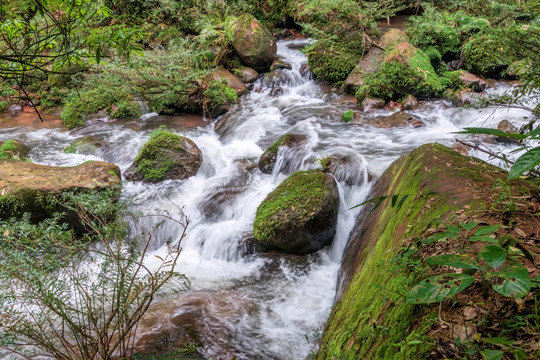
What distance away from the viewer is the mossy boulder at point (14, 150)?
7711 millimetres

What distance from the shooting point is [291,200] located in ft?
16.3

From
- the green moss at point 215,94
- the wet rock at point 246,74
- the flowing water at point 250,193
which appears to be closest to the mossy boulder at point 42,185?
the flowing water at point 250,193

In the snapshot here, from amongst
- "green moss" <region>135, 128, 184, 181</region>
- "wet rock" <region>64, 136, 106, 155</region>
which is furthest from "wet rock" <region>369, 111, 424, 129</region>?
"wet rock" <region>64, 136, 106, 155</region>

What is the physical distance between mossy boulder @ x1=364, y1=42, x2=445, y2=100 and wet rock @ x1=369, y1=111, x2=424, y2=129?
102cm

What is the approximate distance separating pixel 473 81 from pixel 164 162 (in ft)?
26.8

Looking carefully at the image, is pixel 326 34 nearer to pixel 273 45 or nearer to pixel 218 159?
pixel 273 45

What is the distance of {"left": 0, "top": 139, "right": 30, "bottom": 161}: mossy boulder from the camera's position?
7.71 meters

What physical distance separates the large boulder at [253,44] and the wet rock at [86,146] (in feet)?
18.7

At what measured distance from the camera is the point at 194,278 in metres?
4.74

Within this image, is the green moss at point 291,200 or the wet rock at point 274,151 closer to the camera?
the green moss at point 291,200

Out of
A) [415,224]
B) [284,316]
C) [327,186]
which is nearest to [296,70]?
[327,186]

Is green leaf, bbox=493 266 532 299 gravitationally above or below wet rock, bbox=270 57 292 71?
above

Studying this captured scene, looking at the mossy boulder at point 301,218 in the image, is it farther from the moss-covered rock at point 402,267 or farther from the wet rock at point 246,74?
the wet rock at point 246,74

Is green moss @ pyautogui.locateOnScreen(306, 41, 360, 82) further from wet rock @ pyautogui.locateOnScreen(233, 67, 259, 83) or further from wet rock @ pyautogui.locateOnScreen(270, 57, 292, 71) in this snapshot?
wet rock @ pyautogui.locateOnScreen(233, 67, 259, 83)
